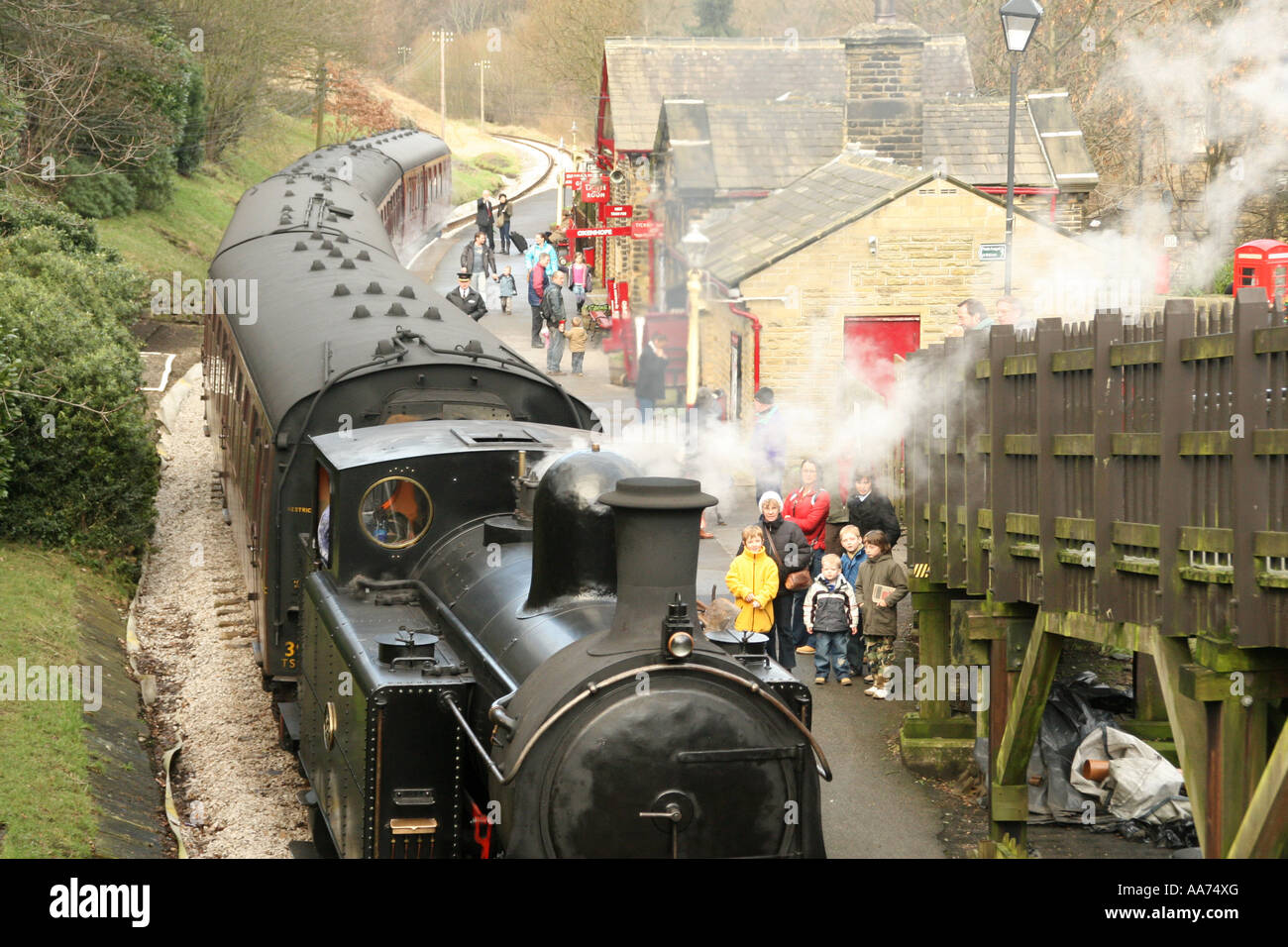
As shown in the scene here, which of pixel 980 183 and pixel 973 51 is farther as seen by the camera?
pixel 973 51

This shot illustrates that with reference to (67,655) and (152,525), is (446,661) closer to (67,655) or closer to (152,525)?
(67,655)

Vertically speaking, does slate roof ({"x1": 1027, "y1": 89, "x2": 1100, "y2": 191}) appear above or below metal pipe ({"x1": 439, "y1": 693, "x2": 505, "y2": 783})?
above

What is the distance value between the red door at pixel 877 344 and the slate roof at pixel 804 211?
116cm

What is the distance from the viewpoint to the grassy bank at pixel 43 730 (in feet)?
25.9

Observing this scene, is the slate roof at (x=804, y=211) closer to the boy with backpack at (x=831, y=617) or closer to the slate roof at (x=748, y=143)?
the slate roof at (x=748, y=143)

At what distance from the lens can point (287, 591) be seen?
922 cm

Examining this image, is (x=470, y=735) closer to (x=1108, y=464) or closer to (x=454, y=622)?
(x=454, y=622)

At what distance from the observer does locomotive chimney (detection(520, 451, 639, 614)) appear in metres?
6.12

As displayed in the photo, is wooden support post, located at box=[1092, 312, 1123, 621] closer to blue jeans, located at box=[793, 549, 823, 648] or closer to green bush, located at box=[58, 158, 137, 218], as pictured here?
blue jeans, located at box=[793, 549, 823, 648]

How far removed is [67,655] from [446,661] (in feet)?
18.6

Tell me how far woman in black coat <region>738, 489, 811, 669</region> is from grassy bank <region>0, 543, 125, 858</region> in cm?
501

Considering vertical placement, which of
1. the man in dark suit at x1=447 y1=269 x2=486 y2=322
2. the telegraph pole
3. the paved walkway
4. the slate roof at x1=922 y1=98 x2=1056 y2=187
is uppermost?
the telegraph pole

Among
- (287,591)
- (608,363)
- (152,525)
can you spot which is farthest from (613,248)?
(287,591)

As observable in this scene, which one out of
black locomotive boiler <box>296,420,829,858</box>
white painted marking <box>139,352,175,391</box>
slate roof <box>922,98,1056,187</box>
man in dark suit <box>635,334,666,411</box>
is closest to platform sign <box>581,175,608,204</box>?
white painted marking <box>139,352,175,391</box>
